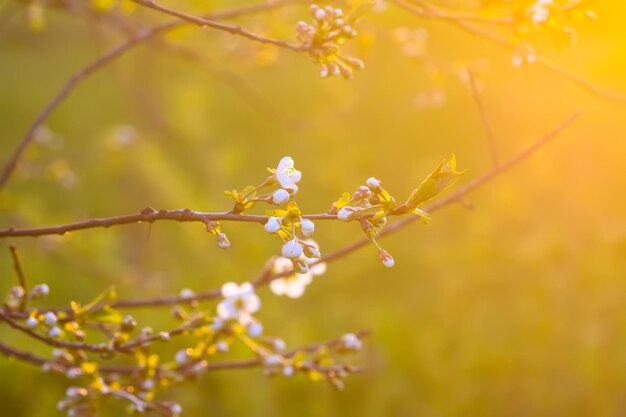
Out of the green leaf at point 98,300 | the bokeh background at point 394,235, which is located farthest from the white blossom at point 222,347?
the bokeh background at point 394,235

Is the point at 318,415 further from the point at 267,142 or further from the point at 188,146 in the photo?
the point at 267,142

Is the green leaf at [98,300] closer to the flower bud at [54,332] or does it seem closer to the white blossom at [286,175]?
the flower bud at [54,332]

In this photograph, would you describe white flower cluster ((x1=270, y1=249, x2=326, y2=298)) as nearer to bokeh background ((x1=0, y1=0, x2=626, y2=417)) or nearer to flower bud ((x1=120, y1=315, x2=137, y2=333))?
flower bud ((x1=120, y1=315, x2=137, y2=333))

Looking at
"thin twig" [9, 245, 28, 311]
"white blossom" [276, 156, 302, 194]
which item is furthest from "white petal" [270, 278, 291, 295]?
"white blossom" [276, 156, 302, 194]

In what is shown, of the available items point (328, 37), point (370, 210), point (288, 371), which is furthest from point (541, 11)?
point (288, 371)

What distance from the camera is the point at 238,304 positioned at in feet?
5.31

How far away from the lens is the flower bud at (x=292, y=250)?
3.46ft

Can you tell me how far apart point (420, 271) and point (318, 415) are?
151 centimetres

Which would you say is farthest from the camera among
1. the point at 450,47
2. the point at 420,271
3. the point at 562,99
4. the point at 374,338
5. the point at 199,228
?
the point at 450,47

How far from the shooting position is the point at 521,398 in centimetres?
381

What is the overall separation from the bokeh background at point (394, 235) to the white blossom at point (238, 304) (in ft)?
2.17

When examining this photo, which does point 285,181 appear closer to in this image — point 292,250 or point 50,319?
point 292,250

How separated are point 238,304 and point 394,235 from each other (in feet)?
11.9

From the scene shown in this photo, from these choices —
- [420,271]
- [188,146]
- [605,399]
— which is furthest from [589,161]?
[188,146]
